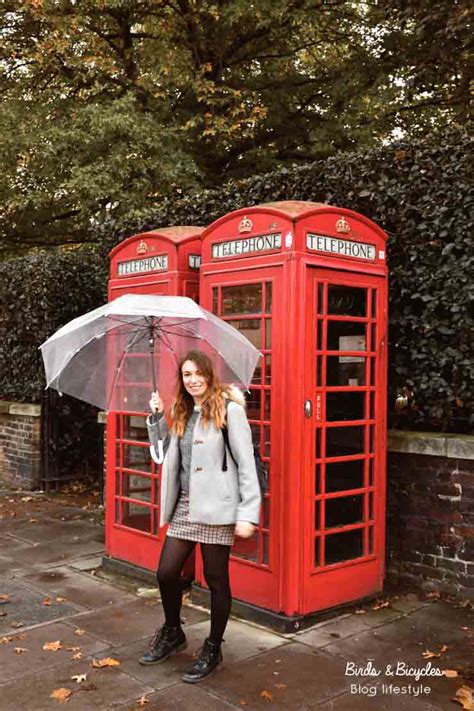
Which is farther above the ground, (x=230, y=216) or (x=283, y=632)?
(x=230, y=216)

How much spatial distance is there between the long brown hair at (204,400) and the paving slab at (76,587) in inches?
79.8

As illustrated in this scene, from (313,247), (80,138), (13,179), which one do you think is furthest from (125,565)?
(13,179)

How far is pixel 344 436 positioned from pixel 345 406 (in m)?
0.22

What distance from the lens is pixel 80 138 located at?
1134 centimetres

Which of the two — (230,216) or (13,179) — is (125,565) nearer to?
(230,216)

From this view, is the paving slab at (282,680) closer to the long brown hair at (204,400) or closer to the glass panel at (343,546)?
the glass panel at (343,546)

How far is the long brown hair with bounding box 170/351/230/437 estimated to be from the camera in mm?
4145

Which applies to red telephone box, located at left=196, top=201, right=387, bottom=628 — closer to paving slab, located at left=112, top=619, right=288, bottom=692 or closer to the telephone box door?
the telephone box door

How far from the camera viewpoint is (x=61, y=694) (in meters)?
3.91

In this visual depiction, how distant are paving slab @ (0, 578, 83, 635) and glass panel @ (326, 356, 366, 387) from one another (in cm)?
260

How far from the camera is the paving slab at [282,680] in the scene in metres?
3.85

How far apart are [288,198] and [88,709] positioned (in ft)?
15.6

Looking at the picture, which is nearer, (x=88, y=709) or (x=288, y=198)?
(x=88, y=709)

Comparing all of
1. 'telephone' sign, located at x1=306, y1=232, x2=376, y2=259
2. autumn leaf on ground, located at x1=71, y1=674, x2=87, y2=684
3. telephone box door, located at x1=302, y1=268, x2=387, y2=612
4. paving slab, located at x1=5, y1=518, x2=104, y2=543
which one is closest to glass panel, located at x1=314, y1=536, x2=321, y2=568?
telephone box door, located at x1=302, y1=268, x2=387, y2=612
